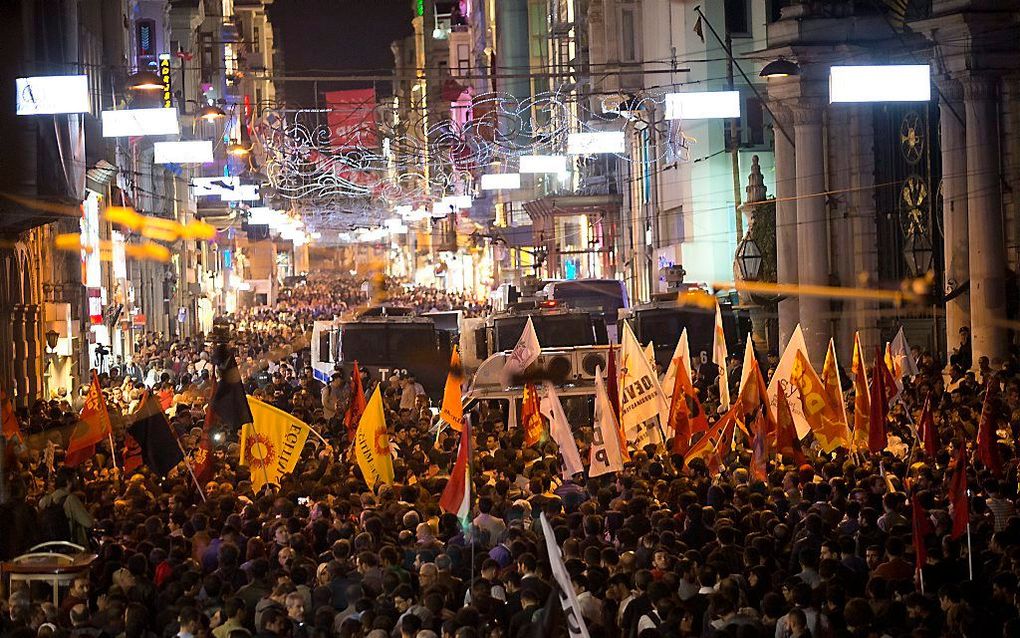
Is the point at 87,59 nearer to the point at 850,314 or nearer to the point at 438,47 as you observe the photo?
the point at 850,314

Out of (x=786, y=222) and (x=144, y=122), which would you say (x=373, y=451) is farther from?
(x=786, y=222)

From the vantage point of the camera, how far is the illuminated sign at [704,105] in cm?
3150

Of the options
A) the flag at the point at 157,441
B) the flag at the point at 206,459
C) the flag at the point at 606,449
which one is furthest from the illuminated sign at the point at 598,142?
the flag at the point at 157,441

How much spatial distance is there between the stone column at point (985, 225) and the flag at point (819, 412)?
11184 mm

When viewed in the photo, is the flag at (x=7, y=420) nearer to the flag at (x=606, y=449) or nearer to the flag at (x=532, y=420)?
the flag at (x=532, y=420)

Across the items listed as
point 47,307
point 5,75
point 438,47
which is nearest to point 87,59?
point 47,307


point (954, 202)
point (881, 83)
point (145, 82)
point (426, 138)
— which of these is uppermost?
Result: point (145, 82)

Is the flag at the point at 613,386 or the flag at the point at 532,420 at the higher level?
the flag at the point at 613,386

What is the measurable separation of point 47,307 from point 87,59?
7611mm

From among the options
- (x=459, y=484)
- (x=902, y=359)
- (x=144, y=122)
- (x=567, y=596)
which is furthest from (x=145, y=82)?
(x=567, y=596)

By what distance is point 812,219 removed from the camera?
33906mm

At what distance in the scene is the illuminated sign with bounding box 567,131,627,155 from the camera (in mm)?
40656

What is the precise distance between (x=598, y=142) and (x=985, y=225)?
1410 cm

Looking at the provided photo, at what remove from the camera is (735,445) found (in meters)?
18.8
